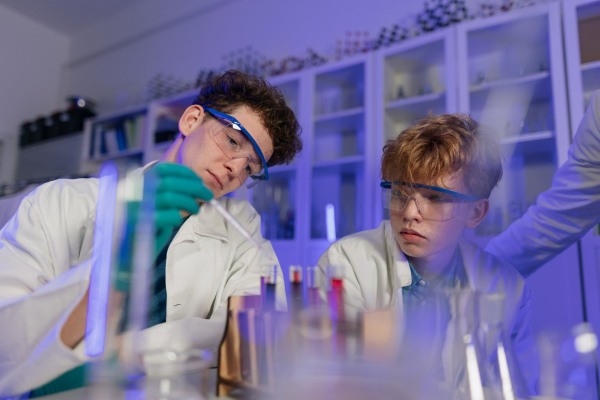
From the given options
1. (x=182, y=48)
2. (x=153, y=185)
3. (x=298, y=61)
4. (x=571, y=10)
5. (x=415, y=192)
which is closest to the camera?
(x=153, y=185)

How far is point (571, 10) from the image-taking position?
2.26 m

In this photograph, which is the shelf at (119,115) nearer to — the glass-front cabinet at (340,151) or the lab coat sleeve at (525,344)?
the glass-front cabinet at (340,151)

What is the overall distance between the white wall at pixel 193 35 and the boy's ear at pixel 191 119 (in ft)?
7.53

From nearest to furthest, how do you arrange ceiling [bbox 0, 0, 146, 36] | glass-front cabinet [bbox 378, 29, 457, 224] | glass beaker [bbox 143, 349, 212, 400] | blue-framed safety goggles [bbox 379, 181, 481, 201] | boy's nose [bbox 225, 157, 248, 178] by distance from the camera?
glass beaker [bbox 143, 349, 212, 400] < blue-framed safety goggles [bbox 379, 181, 481, 201] < boy's nose [bbox 225, 157, 248, 178] < glass-front cabinet [bbox 378, 29, 457, 224] < ceiling [bbox 0, 0, 146, 36]

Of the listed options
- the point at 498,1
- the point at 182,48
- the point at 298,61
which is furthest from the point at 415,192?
the point at 182,48

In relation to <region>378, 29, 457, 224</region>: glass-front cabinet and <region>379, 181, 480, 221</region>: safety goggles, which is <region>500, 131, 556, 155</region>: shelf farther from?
<region>379, 181, 480, 221</region>: safety goggles

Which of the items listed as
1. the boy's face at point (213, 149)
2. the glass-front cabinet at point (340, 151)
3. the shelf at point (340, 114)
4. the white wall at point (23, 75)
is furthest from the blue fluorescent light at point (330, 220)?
the white wall at point (23, 75)

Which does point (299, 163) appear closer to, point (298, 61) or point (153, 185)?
point (298, 61)

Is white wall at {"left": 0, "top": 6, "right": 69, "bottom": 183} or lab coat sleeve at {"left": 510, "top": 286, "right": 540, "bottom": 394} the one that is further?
white wall at {"left": 0, "top": 6, "right": 69, "bottom": 183}

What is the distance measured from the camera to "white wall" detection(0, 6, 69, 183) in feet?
15.1

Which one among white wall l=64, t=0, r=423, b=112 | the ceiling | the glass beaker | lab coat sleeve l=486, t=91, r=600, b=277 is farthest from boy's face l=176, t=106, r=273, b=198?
the ceiling

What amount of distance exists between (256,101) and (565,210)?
1138 millimetres

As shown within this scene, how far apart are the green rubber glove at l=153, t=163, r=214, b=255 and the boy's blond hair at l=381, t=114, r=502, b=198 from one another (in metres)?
0.64

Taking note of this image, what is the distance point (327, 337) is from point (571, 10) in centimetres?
249
